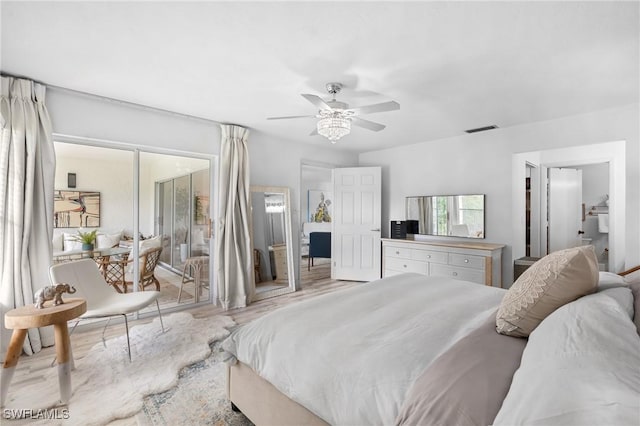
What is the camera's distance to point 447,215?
4641 millimetres

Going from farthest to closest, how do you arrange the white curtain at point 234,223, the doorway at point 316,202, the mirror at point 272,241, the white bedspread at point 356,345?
Result: the doorway at point 316,202, the mirror at point 272,241, the white curtain at point 234,223, the white bedspread at point 356,345

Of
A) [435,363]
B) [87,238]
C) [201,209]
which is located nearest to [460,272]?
[435,363]

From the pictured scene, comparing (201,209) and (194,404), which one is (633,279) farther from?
(201,209)

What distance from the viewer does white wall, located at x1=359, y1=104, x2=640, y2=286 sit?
317 centimetres

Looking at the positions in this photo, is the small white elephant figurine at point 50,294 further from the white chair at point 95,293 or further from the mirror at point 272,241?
the mirror at point 272,241

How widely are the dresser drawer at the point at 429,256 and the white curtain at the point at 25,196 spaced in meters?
4.33

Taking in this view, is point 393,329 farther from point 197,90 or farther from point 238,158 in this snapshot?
point 238,158

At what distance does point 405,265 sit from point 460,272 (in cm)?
85

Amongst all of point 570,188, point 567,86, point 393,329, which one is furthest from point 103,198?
point 570,188

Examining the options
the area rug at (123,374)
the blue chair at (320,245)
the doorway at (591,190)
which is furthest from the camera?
the blue chair at (320,245)

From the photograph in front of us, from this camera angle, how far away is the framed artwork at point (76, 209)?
3.05 meters

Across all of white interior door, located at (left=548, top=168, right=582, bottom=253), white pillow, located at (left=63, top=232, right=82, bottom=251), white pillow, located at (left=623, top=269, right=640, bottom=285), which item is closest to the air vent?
white interior door, located at (left=548, top=168, right=582, bottom=253)

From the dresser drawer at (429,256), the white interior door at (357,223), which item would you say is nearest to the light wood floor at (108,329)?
the white interior door at (357,223)

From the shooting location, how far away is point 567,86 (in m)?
2.73
